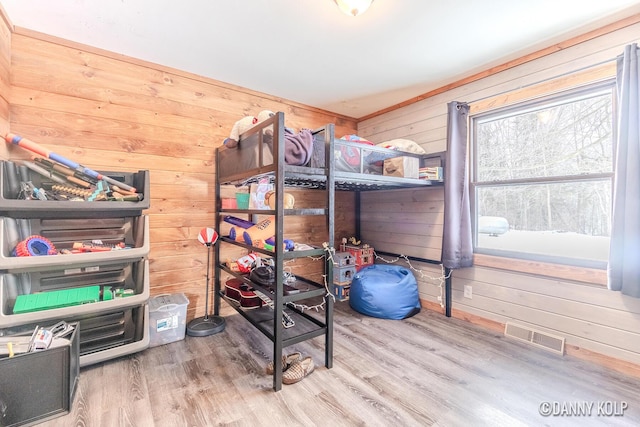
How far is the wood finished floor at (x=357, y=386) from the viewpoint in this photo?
4.79 feet

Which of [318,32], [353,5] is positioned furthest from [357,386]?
[318,32]

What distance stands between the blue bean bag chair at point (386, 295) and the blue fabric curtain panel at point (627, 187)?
4.76 ft

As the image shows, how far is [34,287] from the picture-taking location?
1764 mm

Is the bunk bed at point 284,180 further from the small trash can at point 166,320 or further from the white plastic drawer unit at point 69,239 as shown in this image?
the white plastic drawer unit at point 69,239

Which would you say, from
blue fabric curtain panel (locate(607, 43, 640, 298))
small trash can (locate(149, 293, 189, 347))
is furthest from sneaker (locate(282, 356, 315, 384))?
blue fabric curtain panel (locate(607, 43, 640, 298))

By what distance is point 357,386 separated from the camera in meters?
1.71

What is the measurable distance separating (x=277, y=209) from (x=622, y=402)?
7.31ft

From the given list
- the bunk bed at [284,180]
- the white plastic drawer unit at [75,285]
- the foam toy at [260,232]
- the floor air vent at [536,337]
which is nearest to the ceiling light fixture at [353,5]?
the bunk bed at [284,180]

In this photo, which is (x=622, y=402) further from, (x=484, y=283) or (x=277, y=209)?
(x=277, y=209)

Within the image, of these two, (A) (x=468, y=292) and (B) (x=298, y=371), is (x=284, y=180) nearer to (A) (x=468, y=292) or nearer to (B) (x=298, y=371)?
(B) (x=298, y=371)

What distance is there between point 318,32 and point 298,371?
7.46ft

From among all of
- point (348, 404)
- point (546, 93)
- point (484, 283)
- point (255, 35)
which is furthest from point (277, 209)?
point (546, 93)

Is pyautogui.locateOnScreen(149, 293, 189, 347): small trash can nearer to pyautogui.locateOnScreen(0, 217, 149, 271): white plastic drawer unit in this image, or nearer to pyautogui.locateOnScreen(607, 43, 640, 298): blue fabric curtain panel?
pyautogui.locateOnScreen(0, 217, 149, 271): white plastic drawer unit

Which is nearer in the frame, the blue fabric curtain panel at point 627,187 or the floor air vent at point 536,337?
the blue fabric curtain panel at point 627,187
